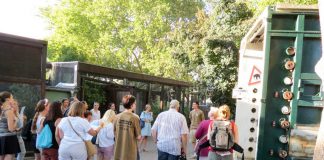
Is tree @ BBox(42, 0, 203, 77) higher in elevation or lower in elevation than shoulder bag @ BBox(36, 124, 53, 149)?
higher

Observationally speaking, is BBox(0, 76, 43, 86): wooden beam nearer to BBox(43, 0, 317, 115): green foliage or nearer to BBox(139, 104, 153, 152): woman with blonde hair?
BBox(139, 104, 153, 152): woman with blonde hair

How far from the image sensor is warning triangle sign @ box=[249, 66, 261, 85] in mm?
8409

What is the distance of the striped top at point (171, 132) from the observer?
7832 millimetres

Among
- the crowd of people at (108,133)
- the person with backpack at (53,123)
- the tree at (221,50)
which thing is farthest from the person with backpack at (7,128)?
the tree at (221,50)

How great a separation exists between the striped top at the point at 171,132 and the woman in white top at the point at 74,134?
1.43 metres

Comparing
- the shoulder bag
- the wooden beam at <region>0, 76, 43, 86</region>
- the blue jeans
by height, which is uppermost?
the wooden beam at <region>0, 76, 43, 86</region>

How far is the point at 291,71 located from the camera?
5.54 metres

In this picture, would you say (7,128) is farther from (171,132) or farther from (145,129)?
(145,129)

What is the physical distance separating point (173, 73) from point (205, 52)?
13846mm

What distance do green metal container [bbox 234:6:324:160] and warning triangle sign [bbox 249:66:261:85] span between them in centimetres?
275

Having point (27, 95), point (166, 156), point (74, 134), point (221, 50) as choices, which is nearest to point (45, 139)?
point (74, 134)

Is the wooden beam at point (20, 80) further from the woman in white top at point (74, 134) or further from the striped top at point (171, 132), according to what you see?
the striped top at point (171, 132)

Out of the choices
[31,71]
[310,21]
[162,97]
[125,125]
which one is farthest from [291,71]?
[162,97]

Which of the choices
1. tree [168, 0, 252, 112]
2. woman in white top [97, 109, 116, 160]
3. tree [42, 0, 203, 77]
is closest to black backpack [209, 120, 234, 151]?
woman in white top [97, 109, 116, 160]
